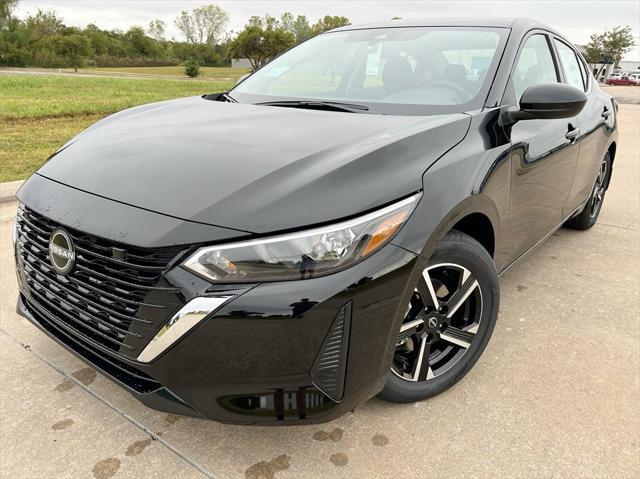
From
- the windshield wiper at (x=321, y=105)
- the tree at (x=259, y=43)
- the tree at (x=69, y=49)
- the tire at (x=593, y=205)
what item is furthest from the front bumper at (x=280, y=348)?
the tree at (x=69, y=49)

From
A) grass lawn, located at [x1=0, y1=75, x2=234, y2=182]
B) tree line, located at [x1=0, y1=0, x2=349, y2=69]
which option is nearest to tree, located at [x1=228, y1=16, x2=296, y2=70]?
tree line, located at [x1=0, y1=0, x2=349, y2=69]

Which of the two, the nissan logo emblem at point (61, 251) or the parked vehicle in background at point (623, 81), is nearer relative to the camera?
the nissan logo emblem at point (61, 251)

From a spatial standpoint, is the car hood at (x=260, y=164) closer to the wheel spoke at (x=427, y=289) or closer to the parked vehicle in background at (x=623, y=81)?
the wheel spoke at (x=427, y=289)

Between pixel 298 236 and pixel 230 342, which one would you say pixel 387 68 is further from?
pixel 230 342

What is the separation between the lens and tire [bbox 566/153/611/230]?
424 cm

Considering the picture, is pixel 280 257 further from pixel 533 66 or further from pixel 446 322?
pixel 533 66

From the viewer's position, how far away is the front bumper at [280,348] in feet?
4.94

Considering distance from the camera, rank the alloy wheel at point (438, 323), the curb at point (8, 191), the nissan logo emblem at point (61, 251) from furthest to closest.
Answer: the curb at point (8, 191) < the alloy wheel at point (438, 323) < the nissan logo emblem at point (61, 251)

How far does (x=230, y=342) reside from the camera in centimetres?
152

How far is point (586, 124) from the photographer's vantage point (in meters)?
3.36

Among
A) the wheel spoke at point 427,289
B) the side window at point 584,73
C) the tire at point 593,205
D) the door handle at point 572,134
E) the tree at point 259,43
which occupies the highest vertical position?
the tree at point 259,43

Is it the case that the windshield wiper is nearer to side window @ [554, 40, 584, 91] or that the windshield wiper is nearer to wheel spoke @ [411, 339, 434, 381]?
wheel spoke @ [411, 339, 434, 381]

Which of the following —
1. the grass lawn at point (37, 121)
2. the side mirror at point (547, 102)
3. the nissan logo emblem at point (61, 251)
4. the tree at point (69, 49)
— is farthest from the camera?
the tree at point (69, 49)

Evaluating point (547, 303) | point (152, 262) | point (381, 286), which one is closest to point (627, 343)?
point (547, 303)
